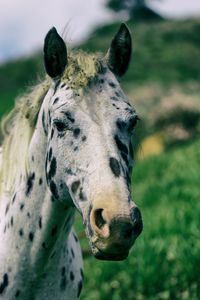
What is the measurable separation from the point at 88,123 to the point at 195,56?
108ft

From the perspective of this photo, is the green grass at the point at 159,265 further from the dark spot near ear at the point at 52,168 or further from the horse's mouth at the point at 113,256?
the horse's mouth at the point at 113,256

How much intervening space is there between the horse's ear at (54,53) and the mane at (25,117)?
5 cm

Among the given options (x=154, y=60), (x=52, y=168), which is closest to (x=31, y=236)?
(x=52, y=168)

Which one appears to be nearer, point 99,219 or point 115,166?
point 99,219

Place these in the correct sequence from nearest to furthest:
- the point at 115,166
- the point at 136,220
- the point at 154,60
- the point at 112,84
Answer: the point at 136,220, the point at 115,166, the point at 112,84, the point at 154,60

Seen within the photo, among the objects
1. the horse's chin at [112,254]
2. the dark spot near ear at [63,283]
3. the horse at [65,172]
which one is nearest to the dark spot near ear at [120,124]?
the horse at [65,172]

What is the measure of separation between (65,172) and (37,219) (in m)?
0.49

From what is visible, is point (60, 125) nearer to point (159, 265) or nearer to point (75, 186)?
point (75, 186)

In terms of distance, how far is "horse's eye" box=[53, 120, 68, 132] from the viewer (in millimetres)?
3549

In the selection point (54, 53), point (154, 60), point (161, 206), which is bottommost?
point (154, 60)

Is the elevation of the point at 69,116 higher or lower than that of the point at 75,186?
higher

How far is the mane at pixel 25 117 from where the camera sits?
146 inches

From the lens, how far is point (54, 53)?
3750mm

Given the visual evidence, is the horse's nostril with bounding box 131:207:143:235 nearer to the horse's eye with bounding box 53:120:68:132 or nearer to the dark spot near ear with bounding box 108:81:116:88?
the horse's eye with bounding box 53:120:68:132
